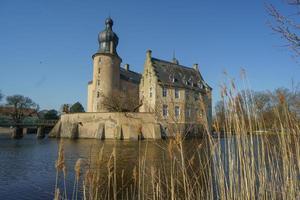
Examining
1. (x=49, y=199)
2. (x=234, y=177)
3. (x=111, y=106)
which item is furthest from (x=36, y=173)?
(x=111, y=106)

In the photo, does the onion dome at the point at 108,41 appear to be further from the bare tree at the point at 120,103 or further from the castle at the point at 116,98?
the bare tree at the point at 120,103

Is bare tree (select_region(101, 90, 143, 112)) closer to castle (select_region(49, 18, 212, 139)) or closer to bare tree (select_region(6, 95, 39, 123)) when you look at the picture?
castle (select_region(49, 18, 212, 139))

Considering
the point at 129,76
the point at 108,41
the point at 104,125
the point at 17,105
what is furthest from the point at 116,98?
the point at 17,105

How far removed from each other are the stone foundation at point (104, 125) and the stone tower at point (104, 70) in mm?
4991

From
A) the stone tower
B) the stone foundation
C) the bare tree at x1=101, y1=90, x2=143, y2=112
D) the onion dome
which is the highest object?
the onion dome

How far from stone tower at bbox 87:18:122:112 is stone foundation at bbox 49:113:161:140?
16.4 ft

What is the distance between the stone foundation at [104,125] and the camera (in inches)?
1141

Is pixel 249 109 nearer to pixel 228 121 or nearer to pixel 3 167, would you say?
pixel 228 121

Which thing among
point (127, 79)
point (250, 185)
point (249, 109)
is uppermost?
point (127, 79)

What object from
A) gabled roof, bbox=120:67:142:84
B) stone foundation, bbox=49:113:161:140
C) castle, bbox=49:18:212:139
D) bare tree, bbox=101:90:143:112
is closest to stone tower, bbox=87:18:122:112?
castle, bbox=49:18:212:139

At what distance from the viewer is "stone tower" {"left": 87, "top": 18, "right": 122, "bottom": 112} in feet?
123

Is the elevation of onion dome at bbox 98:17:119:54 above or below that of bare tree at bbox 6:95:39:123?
above

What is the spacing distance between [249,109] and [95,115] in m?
30.2

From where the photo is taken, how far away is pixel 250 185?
2.95 m
